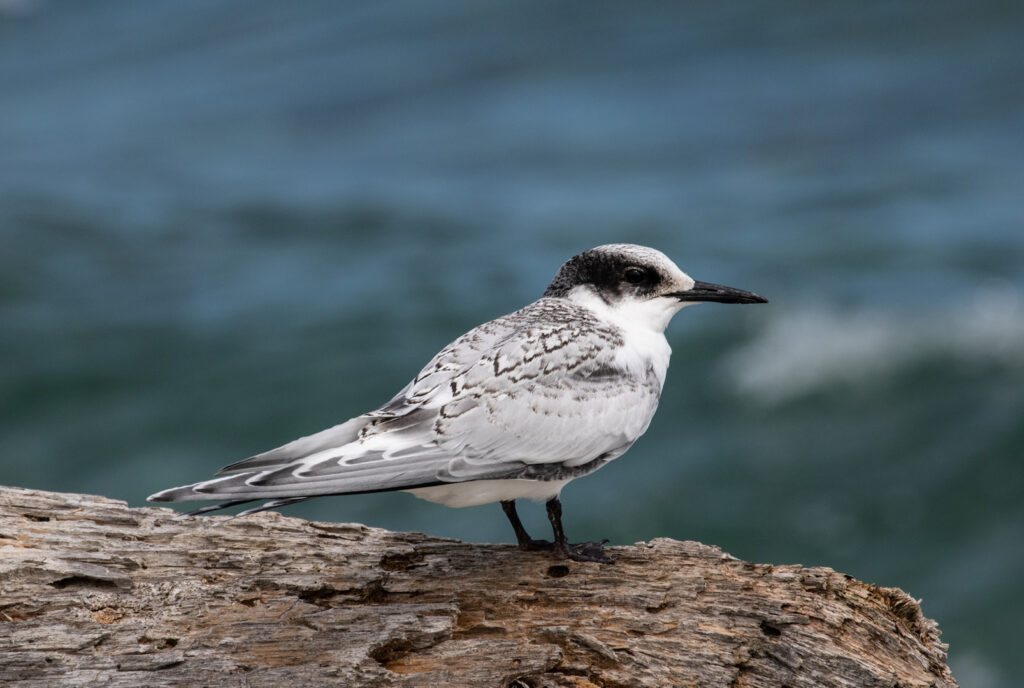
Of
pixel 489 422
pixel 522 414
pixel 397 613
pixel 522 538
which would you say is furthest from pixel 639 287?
pixel 397 613

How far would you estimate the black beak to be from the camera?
5.33 m

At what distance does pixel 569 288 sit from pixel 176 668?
101 inches

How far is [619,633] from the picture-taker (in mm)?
4629

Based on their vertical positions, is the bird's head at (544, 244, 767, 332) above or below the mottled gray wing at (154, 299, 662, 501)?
above

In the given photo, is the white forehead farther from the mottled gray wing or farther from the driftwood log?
the driftwood log

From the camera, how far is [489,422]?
4520mm

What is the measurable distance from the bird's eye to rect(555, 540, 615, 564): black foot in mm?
1272

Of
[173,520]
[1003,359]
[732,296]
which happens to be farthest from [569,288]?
[1003,359]

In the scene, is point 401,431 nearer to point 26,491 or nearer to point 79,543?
point 79,543

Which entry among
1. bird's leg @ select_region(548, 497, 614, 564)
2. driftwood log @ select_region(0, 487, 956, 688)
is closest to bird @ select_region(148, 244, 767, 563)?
bird's leg @ select_region(548, 497, 614, 564)

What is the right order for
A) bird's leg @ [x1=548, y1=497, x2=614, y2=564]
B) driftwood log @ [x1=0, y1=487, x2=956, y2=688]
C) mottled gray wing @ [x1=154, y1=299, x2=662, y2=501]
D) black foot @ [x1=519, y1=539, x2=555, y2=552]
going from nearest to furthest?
mottled gray wing @ [x1=154, y1=299, x2=662, y2=501], driftwood log @ [x1=0, y1=487, x2=956, y2=688], bird's leg @ [x1=548, y1=497, x2=614, y2=564], black foot @ [x1=519, y1=539, x2=555, y2=552]

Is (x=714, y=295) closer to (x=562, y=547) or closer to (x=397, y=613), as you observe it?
(x=562, y=547)

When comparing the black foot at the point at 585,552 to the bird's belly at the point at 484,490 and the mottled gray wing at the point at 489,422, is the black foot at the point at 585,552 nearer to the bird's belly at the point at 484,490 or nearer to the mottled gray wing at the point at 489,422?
the bird's belly at the point at 484,490

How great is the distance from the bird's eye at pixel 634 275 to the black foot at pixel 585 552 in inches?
50.1
